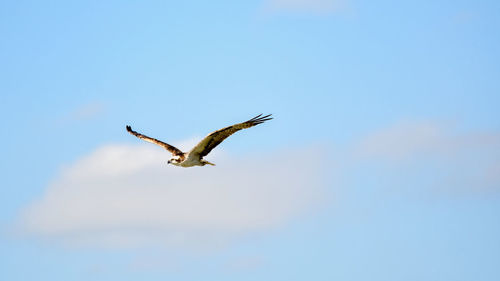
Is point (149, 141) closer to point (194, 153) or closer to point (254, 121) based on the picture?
point (194, 153)

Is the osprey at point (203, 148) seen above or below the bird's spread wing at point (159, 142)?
below

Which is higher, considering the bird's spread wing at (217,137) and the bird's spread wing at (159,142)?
the bird's spread wing at (159,142)

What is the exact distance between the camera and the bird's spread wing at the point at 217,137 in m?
38.5

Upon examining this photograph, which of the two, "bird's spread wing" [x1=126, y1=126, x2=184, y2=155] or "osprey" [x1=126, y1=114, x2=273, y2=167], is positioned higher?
"bird's spread wing" [x1=126, y1=126, x2=184, y2=155]

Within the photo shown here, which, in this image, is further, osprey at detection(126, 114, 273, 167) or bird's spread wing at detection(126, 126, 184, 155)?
bird's spread wing at detection(126, 126, 184, 155)

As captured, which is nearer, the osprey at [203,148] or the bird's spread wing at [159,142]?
the osprey at [203,148]

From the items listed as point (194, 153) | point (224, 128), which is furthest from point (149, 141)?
point (224, 128)

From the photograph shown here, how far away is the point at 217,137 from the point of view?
4081cm

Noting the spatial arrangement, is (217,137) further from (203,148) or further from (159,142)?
(159,142)

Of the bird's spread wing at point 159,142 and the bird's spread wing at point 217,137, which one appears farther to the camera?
the bird's spread wing at point 159,142

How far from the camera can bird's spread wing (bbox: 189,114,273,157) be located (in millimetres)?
38531

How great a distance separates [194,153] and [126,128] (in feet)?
39.6

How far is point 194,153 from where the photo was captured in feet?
140

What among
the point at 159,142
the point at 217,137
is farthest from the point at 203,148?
the point at 159,142
